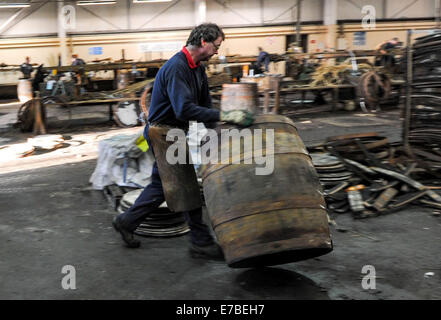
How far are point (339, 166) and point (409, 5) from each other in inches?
842

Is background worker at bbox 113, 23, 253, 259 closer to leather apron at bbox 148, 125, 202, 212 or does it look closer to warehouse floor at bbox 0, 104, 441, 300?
leather apron at bbox 148, 125, 202, 212

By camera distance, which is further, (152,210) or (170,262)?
(152,210)

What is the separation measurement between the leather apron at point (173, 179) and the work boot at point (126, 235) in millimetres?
514

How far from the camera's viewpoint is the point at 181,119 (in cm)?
346

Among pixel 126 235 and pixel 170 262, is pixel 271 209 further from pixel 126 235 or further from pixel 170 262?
pixel 126 235

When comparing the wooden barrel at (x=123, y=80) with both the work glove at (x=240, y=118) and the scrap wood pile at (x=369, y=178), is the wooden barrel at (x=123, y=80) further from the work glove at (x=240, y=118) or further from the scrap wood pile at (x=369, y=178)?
the work glove at (x=240, y=118)

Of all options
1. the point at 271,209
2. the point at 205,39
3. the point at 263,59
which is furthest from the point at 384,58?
the point at 271,209

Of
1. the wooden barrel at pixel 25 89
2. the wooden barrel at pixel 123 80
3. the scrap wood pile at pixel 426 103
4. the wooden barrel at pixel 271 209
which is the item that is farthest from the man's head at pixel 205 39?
the wooden barrel at pixel 25 89

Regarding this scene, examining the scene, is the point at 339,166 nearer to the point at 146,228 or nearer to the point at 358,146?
the point at 358,146

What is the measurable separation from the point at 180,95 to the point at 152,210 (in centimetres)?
103

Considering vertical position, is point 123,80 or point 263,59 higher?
point 263,59

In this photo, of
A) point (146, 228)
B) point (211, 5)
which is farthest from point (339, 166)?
point (211, 5)

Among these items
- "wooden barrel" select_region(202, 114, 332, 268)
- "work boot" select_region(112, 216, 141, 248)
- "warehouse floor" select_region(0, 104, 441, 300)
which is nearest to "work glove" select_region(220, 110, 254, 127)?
"wooden barrel" select_region(202, 114, 332, 268)

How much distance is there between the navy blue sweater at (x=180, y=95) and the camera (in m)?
3.41
